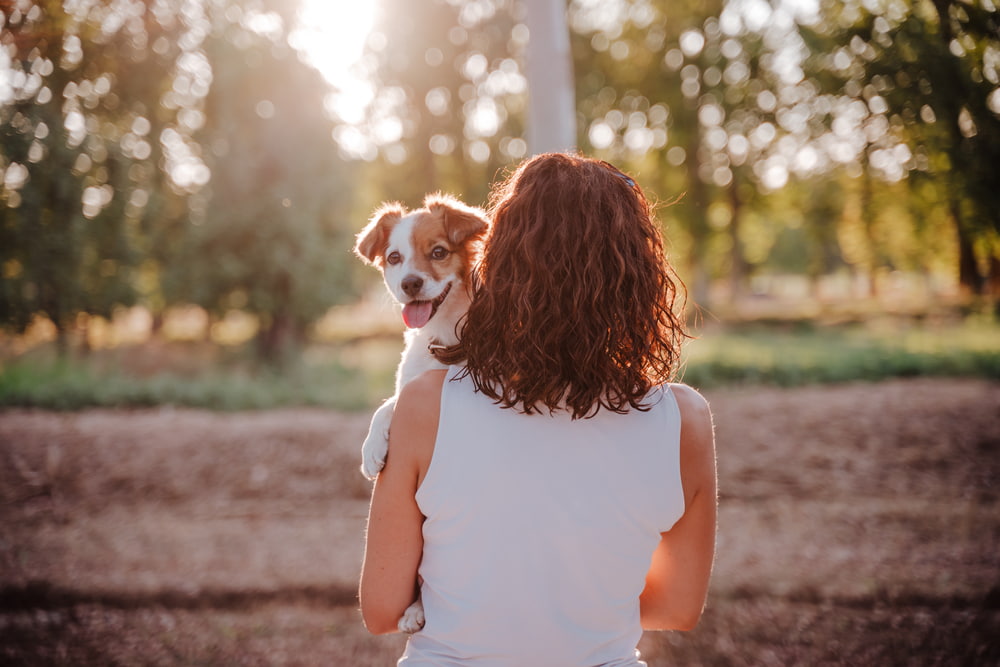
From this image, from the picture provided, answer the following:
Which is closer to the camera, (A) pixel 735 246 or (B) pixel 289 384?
(B) pixel 289 384

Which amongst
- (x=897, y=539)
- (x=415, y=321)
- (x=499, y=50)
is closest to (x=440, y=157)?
(x=499, y=50)

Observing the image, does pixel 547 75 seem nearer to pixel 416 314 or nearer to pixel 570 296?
pixel 416 314

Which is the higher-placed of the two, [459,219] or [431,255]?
[459,219]

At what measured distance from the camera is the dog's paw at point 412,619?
174 centimetres

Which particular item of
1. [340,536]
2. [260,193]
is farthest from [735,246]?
[340,536]

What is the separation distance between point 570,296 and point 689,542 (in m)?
0.73

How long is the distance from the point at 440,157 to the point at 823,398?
1882 cm

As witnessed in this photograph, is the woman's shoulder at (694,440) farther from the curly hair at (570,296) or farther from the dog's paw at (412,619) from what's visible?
the dog's paw at (412,619)

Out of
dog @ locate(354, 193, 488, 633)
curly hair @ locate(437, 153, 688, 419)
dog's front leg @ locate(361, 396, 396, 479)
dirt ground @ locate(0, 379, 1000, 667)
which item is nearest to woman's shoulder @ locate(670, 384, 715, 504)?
curly hair @ locate(437, 153, 688, 419)

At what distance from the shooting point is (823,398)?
9.49 meters

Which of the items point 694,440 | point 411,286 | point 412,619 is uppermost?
point 411,286

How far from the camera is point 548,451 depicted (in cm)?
158

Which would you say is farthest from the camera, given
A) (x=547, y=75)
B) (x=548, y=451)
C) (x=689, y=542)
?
(x=547, y=75)

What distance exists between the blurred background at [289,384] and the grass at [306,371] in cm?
8
